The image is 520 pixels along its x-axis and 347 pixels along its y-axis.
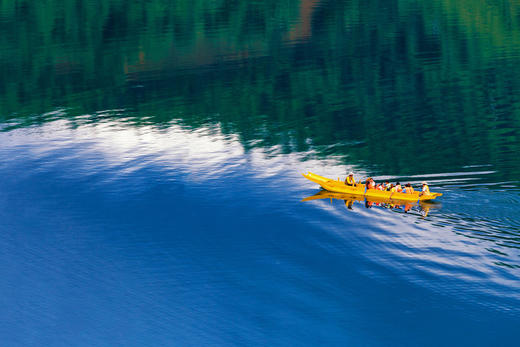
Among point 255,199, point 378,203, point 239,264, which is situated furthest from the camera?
point 255,199

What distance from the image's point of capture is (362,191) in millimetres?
53188

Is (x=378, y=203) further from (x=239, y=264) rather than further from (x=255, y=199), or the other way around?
(x=239, y=264)

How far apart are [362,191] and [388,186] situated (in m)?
2.29

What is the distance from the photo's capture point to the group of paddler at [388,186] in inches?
1984

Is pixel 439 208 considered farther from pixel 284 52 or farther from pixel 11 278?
pixel 284 52

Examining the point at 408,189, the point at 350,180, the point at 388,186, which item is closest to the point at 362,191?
the point at 350,180

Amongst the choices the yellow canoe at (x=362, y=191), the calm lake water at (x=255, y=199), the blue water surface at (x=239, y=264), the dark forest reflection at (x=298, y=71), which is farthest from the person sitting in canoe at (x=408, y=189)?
the dark forest reflection at (x=298, y=71)

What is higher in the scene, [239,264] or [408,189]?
[408,189]

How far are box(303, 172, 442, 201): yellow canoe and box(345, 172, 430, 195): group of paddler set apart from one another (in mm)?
255

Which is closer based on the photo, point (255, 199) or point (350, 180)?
point (350, 180)

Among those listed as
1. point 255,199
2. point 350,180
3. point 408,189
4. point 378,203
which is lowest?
point 378,203

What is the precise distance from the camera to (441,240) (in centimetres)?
4466

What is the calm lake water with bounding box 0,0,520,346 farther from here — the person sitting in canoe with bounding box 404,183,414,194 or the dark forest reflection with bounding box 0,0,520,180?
the person sitting in canoe with bounding box 404,183,414,194

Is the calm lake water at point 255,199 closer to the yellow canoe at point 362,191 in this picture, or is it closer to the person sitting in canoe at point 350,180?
the yellow canoe at point 362,191
